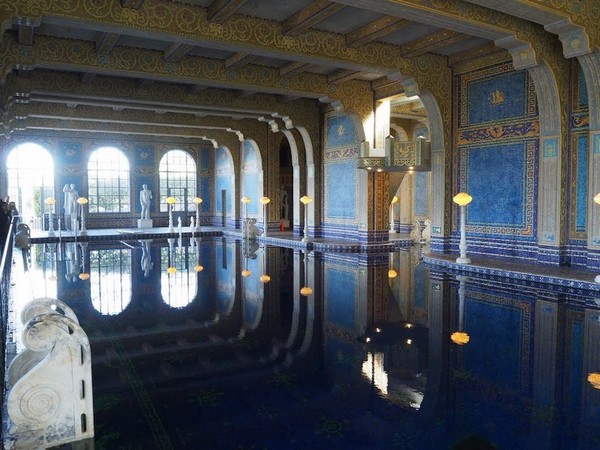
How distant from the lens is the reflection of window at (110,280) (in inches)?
291

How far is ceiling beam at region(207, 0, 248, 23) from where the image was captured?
8.08 metres

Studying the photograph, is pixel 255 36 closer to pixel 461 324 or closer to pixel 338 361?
pixel 461 324

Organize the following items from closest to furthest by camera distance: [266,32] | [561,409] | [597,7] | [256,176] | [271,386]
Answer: [561,409]
[271,386]
[597,7]
[266,32]
[256,176]

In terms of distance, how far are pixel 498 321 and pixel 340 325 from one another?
6.36 feet

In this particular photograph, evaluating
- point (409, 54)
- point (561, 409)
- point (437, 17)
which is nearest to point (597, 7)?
point (437, 17)

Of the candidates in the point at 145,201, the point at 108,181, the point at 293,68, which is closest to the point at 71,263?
the point at 293,68

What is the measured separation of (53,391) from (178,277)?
6.68 meters

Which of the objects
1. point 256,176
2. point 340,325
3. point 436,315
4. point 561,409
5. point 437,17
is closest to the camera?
point 561,409

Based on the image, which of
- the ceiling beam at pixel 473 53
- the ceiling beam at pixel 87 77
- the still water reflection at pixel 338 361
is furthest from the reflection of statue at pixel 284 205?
the still water reflection at pixel 338 361

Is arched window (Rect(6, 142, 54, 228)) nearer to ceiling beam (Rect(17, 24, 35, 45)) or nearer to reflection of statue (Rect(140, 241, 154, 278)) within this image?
reflection of statue (Rect(140, 241, 154, 278))

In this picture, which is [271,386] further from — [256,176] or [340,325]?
[256,176]

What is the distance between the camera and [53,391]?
10.7 ft

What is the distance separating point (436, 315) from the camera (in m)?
6.65

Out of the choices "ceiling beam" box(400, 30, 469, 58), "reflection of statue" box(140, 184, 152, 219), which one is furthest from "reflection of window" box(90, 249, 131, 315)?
"reflection of statue" box(140, 184, 152, 219)
